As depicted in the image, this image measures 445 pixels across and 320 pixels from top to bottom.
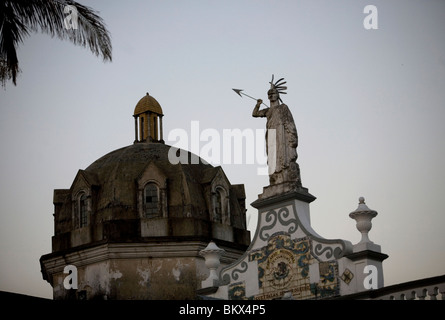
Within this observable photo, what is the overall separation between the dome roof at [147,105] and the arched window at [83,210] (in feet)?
15.6

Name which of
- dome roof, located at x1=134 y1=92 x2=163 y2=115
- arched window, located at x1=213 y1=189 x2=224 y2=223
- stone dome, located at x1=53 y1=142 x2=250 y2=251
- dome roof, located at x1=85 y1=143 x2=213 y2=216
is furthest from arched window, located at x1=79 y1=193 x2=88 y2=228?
arched window, located at x1=213 y1=189 x2=224 y2=223

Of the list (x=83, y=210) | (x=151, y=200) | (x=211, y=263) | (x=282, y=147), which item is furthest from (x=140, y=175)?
(x=282, y=147)

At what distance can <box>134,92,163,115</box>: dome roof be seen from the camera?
132 feet

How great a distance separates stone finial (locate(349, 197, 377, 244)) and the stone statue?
2465 millimetres

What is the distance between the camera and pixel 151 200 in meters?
37.0

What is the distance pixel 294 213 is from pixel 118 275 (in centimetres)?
1144

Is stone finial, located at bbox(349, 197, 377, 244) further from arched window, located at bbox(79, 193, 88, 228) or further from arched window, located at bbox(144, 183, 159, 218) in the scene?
arched window, located at bbox(79, 193, 88, 228)

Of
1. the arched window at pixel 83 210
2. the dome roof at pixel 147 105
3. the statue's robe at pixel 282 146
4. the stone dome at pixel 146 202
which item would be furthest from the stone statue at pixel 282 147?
the dome roof at pixel 147 105

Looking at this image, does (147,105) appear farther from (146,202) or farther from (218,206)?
(218,206)

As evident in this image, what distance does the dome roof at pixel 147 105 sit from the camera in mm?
40312

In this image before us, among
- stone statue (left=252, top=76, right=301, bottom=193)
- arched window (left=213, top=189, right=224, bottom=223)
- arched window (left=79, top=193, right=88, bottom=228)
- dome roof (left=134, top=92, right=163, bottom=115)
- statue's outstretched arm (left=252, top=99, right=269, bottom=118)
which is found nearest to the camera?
stone statue (left=252, top=76, right=301, bottom=193)

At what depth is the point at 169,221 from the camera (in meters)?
36.2
